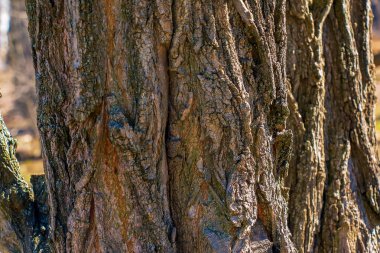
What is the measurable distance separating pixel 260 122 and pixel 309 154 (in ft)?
3.00

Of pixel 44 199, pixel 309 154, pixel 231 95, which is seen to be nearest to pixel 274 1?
pixel 231 95

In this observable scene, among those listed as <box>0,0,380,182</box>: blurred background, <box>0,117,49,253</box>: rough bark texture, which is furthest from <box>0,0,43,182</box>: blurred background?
<box>0,117,49,253</box>: rough bark texture

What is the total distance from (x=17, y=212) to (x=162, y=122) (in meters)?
1.09

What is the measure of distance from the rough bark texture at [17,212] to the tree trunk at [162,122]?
402 mm

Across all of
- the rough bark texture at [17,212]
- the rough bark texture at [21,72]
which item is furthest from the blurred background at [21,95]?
the rough bark texture at [17,212]

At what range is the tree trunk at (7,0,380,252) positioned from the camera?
107 inches

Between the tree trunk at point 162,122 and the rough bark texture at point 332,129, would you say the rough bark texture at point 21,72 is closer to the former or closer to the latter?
the rough bark texture at point 332,129

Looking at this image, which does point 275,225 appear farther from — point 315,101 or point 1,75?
point 1,75

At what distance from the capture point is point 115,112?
271 cm

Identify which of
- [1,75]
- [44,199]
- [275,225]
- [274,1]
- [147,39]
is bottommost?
[275,225]

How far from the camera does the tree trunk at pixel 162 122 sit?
273cm

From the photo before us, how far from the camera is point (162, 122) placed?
2.80 meters

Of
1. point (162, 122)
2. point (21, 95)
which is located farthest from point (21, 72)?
point (162, 122)

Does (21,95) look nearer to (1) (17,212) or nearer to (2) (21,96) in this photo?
(2) (21,96)
